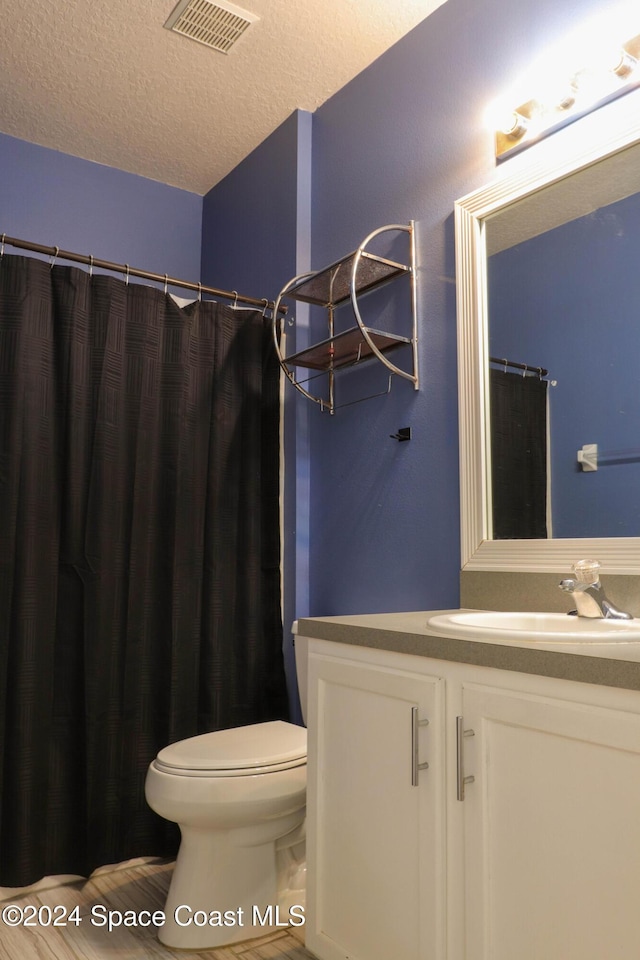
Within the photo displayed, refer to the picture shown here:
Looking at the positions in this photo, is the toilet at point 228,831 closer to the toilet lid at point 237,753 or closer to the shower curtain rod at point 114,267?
the toilet lid at point 237,753

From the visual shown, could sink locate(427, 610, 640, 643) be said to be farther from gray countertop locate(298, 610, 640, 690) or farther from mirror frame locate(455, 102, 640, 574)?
mirror frame locate(455, 102, 640, 574)

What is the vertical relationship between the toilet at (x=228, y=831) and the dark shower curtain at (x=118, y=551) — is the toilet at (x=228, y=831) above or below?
below

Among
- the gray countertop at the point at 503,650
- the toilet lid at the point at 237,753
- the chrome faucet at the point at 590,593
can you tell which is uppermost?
the chrome faucet at the point at 590,593

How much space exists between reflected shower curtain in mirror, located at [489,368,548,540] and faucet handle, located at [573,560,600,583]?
238mm

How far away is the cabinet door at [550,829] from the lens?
99 cm

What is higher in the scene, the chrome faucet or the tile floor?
the chrome faucet

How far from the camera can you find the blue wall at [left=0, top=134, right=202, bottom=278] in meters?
2.77

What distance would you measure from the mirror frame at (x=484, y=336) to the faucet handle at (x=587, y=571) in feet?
0.43

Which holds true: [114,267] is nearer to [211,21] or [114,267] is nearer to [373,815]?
[211,21]

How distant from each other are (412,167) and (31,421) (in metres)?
1.34

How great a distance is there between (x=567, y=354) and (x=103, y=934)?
1.79 meters

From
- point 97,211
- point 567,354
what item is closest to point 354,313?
point 567,354

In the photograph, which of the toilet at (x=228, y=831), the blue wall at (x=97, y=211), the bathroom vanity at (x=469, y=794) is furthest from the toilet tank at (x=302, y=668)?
the blue wall at (x=97, y=211)

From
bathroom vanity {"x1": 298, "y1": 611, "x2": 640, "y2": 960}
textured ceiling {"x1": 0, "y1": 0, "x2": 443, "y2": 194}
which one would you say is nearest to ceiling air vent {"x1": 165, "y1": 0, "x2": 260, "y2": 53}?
textured ceiling {"x1": 0, "y1": 0, "x2": 443, "y2": 194}
